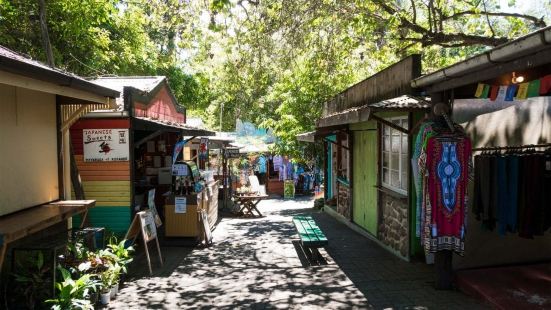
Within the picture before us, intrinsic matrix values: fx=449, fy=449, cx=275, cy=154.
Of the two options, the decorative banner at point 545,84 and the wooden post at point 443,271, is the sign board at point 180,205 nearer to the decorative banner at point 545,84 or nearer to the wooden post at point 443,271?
the wooden post at point 443,271

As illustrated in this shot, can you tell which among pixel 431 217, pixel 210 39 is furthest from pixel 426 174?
pixel 210 39

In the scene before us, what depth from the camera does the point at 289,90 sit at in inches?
791

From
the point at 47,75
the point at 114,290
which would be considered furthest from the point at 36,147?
the point at 114,290

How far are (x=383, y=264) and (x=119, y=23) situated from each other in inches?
527

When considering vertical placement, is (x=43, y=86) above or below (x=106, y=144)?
above

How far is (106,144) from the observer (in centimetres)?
897

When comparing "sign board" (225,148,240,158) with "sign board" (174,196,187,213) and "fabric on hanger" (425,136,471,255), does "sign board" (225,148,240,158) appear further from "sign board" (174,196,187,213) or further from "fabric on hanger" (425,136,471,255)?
"fabric on hanger" (425,136,471,255)

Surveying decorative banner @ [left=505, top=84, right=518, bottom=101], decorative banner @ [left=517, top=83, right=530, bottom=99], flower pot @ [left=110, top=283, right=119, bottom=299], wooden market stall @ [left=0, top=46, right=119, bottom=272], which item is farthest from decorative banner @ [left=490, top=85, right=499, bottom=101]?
flower pot @ [left=110, top=283, right=119, bottom=299]

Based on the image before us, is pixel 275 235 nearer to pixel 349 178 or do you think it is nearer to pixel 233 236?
pixel 233 236

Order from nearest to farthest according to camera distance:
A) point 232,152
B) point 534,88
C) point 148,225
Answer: point 534,88 → point 148,225 → point 232,152

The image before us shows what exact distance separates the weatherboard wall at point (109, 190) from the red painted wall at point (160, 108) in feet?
3.86

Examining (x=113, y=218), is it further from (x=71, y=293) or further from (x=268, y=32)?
(x=268, y=32)

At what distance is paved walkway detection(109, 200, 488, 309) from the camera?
5.88m

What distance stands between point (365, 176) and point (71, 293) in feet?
23.6
